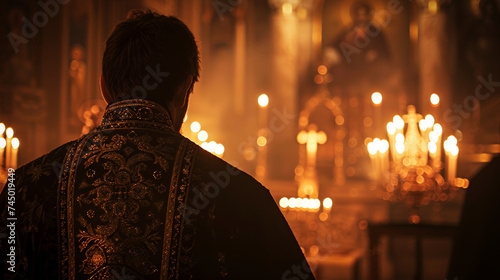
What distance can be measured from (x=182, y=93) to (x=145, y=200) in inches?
12.7

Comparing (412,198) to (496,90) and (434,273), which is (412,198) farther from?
(496,90)

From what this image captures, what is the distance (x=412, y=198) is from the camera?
6426mm

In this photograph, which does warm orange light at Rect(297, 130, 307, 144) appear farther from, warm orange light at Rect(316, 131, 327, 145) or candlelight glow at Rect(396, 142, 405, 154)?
candlelight glow at Rect(396, 142, 405, 154)

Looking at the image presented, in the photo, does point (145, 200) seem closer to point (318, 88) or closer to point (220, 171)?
point (220, 171)

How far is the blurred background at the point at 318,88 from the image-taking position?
29.0 feet

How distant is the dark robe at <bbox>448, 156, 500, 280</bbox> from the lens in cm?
214

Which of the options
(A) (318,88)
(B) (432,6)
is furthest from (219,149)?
(B) (432,6)

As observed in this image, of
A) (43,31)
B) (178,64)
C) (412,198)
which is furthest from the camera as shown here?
(43,31)

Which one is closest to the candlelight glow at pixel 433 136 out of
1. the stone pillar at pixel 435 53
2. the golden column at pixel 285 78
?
the stone pillar at pixel 435 53

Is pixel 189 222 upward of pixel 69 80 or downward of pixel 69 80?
downward

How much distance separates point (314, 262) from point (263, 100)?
6.12 feet

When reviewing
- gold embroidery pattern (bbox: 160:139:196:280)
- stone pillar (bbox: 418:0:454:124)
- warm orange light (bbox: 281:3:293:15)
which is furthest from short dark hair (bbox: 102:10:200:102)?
warm orange light (bbox: 281:3:293:15)

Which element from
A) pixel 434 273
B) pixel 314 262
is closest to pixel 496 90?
pixel 434 273

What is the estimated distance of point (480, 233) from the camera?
2.16 meters
